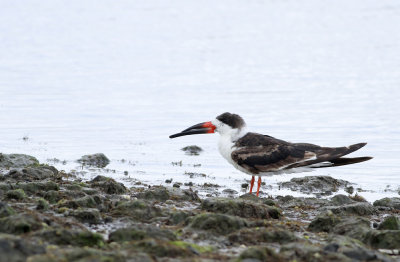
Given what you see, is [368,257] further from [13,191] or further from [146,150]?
[146,150]

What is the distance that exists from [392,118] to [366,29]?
557 inches

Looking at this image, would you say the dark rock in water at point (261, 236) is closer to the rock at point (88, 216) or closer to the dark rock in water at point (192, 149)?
the rock at point (88, 216)

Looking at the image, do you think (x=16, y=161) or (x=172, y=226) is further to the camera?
(x=16, y=161)

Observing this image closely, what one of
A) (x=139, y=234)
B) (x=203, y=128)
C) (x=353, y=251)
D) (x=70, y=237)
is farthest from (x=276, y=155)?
(x=70, y=237)

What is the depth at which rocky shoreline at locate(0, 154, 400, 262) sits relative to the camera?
6.76 m

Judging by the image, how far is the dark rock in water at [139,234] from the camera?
24.1 feet

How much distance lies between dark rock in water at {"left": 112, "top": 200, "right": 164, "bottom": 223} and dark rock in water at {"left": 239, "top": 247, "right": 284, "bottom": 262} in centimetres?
227

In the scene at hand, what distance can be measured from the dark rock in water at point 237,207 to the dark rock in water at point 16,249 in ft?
10.7

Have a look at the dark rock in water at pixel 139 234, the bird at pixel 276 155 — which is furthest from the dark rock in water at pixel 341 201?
the dark rock in water at pixel 139 234

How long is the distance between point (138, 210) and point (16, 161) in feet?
16.6

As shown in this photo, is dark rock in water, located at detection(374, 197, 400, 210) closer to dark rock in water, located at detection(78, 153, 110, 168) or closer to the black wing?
the black wing

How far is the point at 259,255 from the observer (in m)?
6.70

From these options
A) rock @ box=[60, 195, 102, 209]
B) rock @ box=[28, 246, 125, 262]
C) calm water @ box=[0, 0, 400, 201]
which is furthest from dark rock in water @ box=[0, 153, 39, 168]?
rock @ box=[28, 246, 125, 262]

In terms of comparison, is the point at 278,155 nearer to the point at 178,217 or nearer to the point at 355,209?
the point at 355,209
